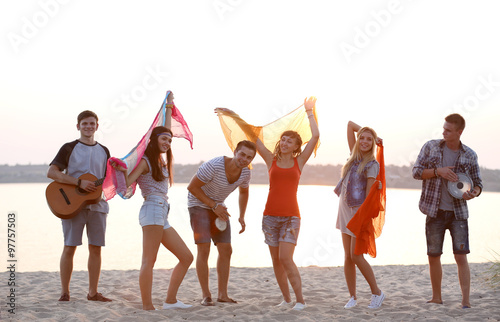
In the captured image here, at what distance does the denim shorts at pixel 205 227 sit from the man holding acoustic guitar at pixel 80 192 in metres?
1.10

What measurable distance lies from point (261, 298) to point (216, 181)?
6.22 feet

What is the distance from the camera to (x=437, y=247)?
5883 millimetres

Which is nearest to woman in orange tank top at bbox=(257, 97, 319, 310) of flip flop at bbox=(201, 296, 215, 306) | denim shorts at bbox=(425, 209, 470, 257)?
flip flop at bbox=(201, 296, 215, 306)

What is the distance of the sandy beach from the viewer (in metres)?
5.33

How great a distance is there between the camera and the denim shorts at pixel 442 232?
578 cm

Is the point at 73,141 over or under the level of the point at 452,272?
over

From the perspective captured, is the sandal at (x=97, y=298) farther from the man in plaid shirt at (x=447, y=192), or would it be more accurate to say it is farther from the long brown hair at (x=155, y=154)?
the man in plaid shirt at (x=447, y=192)

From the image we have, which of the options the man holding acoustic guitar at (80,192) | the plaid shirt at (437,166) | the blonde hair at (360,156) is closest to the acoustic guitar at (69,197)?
the man holding acoustic guitar at (80,192)

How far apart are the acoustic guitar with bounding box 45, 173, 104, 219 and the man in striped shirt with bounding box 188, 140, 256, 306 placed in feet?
3.61

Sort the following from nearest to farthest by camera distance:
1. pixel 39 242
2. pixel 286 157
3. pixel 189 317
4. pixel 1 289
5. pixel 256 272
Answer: pixel 189 317
pixel 286 157
pixel 1 289
pixel 256 272
pixel 39 242

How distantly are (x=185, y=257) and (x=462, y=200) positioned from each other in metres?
3.09

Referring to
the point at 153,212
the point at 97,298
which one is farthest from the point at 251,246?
the point at 153,212

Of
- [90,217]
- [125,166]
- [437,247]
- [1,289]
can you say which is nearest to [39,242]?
[1,289]

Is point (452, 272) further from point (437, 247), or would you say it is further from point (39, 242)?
point (39, 242)
